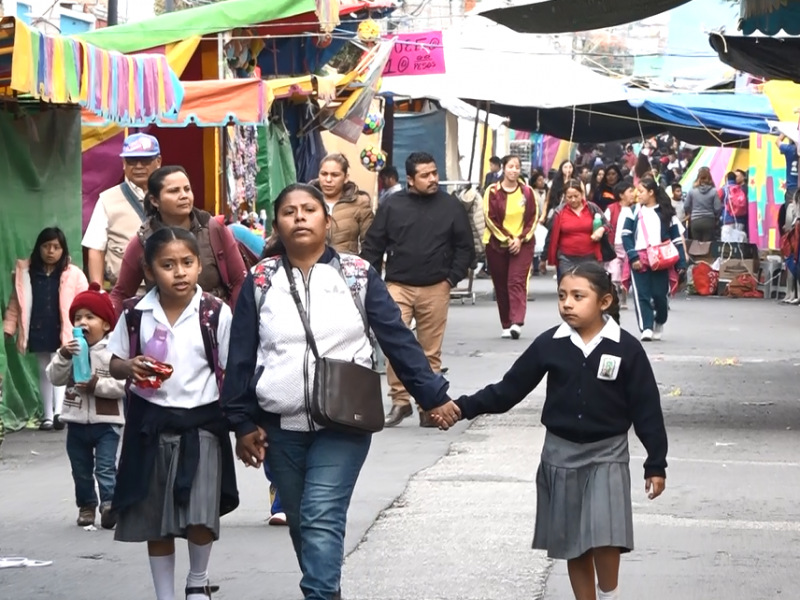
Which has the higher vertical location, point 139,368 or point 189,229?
point 189,229

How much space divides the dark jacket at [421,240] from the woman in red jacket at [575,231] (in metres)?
6.23

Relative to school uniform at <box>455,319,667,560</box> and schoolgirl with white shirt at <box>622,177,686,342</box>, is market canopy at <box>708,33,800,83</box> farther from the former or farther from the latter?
school uniform at <box>455,319,667,560</box>

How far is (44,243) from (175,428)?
6031 mm

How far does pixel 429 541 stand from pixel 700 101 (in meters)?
20.5

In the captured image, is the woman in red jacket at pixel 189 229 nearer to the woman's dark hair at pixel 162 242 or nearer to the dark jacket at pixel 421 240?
the woman's dark hair at pixel 162 242

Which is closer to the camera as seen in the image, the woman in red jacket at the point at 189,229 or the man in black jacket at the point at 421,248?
the woman in red jacket at the point at 189,229

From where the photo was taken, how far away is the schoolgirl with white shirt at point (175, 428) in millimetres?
5699

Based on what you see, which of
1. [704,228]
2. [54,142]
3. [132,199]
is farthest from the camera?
[704,228]

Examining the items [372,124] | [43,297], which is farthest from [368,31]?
[43,297]

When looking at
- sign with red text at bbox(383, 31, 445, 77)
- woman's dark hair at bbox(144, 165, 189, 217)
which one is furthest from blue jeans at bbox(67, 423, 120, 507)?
sign with red text at bbox(383, 31, 445, 77)

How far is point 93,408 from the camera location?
7.71 m

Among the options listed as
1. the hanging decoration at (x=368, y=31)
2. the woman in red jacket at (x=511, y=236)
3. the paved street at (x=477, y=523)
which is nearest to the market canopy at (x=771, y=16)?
the paved street at (x=477, y=523)

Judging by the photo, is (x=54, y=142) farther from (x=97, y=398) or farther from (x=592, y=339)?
(x=592, y=339)

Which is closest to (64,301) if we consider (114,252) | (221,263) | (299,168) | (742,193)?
(114,252)
